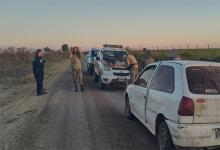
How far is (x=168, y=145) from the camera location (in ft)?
23.0

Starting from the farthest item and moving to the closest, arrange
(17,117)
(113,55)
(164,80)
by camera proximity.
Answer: (113,55), (17,117), (164,80)

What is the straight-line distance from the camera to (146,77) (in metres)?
8.98

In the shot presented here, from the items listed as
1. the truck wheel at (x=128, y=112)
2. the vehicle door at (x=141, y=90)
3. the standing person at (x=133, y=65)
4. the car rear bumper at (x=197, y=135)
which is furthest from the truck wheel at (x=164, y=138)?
the standing person at (x=133, y=65)

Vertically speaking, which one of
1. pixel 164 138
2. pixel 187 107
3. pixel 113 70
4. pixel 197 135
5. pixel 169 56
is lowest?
pixel 164 138

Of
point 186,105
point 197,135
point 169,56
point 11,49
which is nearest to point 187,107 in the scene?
point 186,105

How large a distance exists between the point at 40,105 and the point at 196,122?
27.2 feet

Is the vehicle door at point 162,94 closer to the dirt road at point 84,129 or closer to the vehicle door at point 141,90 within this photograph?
the vehicle door at point 141,90

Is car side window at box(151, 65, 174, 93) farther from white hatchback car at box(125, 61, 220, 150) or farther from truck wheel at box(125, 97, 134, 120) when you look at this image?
truck wheel at box(125, 97, 134, 120)

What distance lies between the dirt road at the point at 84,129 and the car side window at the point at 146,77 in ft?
3.60

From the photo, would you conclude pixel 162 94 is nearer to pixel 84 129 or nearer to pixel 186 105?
pixel 186 105

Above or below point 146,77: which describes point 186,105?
below

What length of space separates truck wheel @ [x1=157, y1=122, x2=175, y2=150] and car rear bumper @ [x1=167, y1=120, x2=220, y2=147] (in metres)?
0.41

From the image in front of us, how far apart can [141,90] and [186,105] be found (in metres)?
2.53

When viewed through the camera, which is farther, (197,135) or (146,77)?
(146,77)
